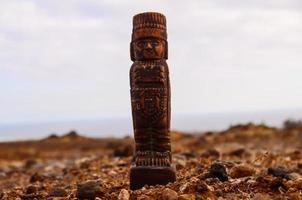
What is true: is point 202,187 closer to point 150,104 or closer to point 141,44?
point 150,104

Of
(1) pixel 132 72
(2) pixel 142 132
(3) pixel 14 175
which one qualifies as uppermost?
(1) pixel 132 72

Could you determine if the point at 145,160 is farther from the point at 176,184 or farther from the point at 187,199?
the point at 187,199

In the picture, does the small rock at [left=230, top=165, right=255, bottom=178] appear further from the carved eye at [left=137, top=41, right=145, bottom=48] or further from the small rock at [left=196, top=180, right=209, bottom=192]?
the carved eye at [left=137, top=41, right=145, bottom=48]

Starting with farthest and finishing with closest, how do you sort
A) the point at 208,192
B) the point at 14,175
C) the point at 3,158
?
the point at 3,158 → the point at 14,175 → the point at 208,192

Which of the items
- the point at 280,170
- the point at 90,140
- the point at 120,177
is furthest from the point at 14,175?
the point at 90,140

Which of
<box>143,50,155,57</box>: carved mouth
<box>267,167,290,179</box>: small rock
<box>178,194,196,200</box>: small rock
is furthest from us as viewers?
<box>143,50,155,57</box>: carved mouth

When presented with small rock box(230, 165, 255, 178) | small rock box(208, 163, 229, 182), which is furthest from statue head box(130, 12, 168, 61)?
small rock box(230, 165, 255, 178)

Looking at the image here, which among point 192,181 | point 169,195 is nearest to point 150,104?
point 192,181
